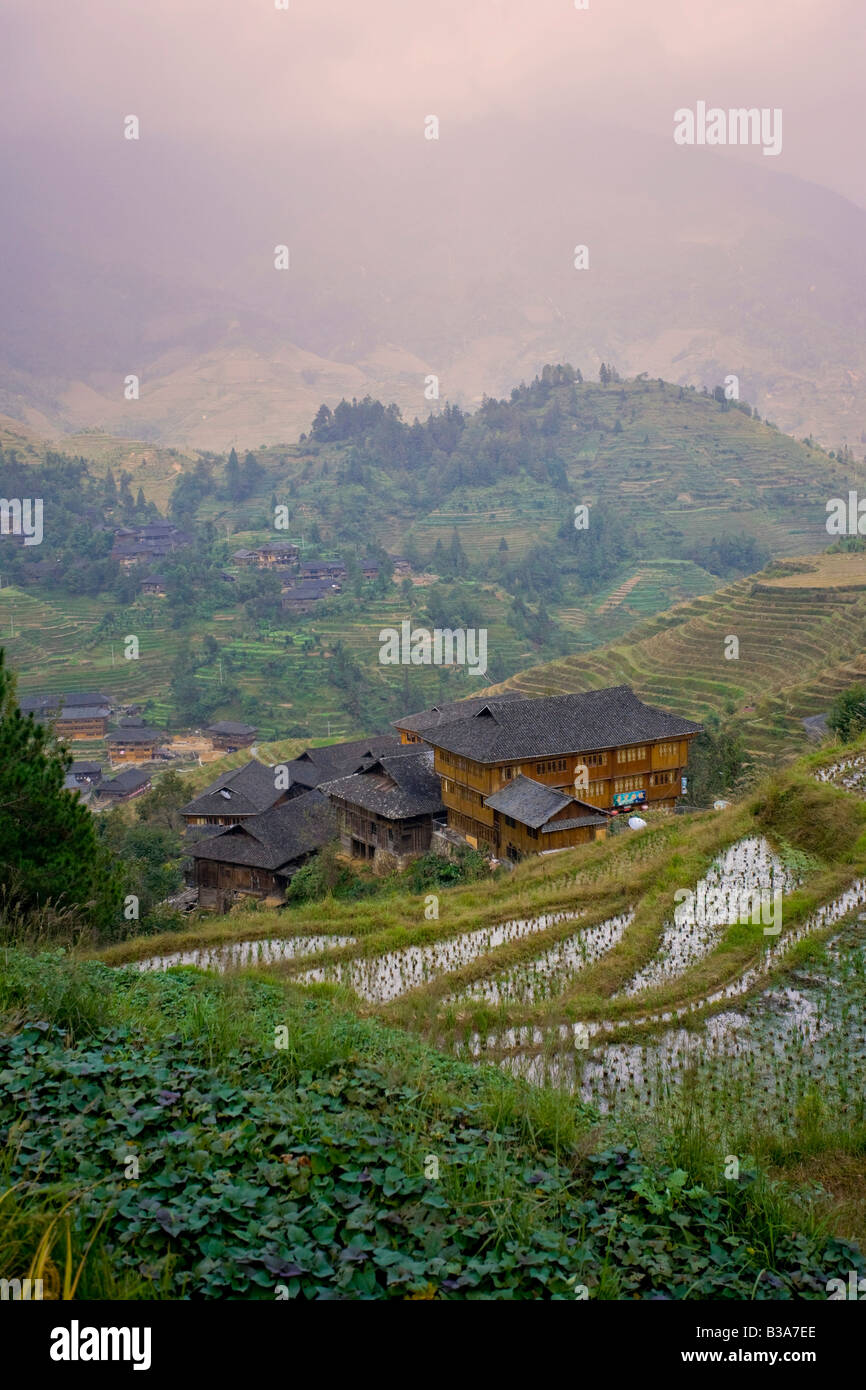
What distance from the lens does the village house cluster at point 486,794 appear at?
45.5 feet

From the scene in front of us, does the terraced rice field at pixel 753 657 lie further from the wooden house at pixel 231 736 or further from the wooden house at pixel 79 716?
the wooden house at pixel 79 716

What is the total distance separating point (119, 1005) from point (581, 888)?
5.70m

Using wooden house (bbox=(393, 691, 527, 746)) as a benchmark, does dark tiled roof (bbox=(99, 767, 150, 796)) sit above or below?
below

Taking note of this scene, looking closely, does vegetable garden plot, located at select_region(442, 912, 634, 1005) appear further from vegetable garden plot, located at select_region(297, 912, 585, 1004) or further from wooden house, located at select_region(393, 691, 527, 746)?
wooden house, located at select_region(393, 691, 527, 746)

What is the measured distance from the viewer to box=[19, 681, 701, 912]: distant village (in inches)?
546

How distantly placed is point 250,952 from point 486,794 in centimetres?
675

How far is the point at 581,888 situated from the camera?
381 inches

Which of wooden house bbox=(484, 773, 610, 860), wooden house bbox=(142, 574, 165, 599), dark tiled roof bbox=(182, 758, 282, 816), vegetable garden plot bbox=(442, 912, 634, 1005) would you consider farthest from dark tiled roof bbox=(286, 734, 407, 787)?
wooden house bbox=(142, 574, 165, 599)

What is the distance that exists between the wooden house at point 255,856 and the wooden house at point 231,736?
79.9 feet

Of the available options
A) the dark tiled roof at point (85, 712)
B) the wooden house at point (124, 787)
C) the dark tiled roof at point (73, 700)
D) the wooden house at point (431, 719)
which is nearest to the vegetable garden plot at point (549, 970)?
the wooden house at point (431, 719)

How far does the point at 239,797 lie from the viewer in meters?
22.3

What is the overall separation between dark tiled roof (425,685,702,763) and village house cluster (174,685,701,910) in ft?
0.07

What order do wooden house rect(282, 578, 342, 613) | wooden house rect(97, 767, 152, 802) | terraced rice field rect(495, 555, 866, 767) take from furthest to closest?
wooden house rect(282, 578, 342, 613) < wooden house rect(97, 767, 152, 802) < terraced rice field rect(495, 555, 866, 767)
